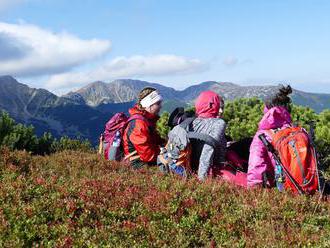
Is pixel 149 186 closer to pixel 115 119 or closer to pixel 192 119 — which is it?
pixel 192 119

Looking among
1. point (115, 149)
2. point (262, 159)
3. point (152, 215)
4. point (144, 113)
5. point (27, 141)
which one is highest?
point (144, 113)

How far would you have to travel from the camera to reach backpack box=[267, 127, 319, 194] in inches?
363

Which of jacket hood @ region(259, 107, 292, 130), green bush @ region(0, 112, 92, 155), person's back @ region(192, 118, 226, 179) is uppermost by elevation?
jacket hood @ region(259, 107, 292, 130)

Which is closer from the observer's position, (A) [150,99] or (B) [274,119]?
(B) [274,119]

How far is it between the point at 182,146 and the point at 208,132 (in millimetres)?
655

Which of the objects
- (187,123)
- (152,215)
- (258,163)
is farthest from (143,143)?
(152,215)

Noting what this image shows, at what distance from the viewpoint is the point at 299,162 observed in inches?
364

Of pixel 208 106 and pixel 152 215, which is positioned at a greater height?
pixel 208 106

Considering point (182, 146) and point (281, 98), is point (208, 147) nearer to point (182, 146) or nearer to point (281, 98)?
point (182, 146)

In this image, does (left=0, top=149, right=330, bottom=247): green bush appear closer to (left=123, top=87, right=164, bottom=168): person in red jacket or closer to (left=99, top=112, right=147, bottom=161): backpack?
(left=123, top=87, right=164, bottom=168): person in red jacket

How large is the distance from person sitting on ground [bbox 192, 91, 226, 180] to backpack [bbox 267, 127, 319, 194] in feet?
5.30

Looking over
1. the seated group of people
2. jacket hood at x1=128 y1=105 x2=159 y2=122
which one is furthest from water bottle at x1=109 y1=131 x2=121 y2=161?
jacket hood at x1=128 y1=105 x2=159 y2=122

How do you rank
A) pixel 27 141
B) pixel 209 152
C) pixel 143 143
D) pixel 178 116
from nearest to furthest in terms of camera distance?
pixel 209 152
pixel 178 116
pixel 143 143
pixel 27 141

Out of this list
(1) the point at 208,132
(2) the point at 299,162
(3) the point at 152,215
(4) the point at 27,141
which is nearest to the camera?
(3) the point at 152,215
